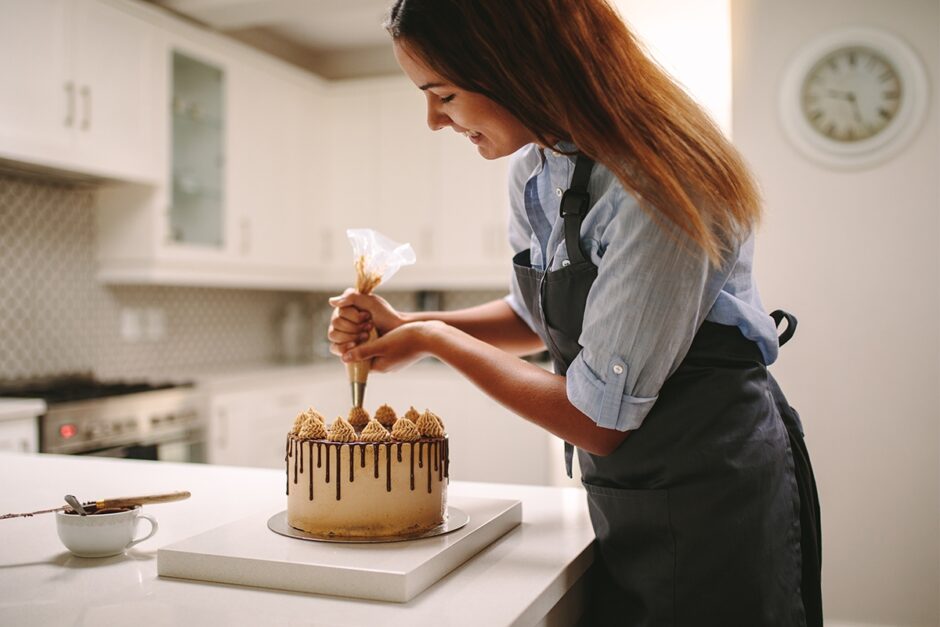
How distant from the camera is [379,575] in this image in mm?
857

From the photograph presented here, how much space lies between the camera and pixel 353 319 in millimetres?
1272

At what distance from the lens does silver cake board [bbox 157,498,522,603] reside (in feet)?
2.84

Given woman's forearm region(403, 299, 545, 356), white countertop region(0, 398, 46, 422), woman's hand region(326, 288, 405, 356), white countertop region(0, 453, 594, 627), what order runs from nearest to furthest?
white countertop region(0, 453, 594, 627) → woman's hand region(326, 288, 405, 356) → woman's forearm region(403, 299, 545, 356) → white countertop region(0, 398, 46, 422)

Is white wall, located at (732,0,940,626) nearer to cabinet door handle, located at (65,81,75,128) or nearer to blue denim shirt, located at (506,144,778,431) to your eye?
blue denim shirt, located at (506,144,778,431)

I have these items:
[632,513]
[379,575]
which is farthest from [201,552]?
[632,513]

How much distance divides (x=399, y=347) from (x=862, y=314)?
83.3 inches

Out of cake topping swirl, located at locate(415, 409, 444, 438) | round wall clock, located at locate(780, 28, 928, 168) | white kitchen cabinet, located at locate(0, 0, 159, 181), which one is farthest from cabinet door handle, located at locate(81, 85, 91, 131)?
cake topping swirl, located at locate(415, 409, 444, 438)

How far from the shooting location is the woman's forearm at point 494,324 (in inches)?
57.6

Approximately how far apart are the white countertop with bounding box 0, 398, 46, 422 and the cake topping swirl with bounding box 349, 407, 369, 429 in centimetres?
193

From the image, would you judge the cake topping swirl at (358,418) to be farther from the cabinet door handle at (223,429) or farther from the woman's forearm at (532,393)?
the cabinet door handle at (223,429)

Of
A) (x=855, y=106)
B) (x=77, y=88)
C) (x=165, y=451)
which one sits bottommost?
(x=165, y=451)

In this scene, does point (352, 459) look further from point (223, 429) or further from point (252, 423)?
point (252, 423)

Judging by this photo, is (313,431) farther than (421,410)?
No

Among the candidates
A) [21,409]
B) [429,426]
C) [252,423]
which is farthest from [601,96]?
[252,423]
